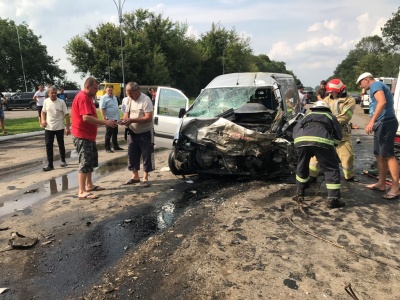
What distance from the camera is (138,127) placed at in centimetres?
558

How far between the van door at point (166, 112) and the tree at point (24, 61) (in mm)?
44505

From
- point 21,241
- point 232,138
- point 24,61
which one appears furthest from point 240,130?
point 24,61

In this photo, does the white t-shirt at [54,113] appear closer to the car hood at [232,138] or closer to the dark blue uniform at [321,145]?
the car hood at [232,138]

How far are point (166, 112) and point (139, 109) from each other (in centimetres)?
187

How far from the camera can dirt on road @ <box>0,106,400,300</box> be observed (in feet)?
9.10

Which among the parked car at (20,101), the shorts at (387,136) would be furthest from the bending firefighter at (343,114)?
the parked car at (20,101)

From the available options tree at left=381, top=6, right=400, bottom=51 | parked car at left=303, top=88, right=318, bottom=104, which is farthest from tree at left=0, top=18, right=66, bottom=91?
tree at left=381, top=6, right=400, bottom=51

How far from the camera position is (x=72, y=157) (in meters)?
8.46

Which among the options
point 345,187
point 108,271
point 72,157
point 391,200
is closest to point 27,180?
point 72,157

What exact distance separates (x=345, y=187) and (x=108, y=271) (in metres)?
4.04

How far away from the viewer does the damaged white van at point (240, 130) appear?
541cm

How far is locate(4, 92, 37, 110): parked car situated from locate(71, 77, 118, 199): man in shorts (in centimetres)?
2603

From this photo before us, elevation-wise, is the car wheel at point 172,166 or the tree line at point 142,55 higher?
the tree line at point 142,55

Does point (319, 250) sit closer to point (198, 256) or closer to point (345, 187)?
point (198, 256)
